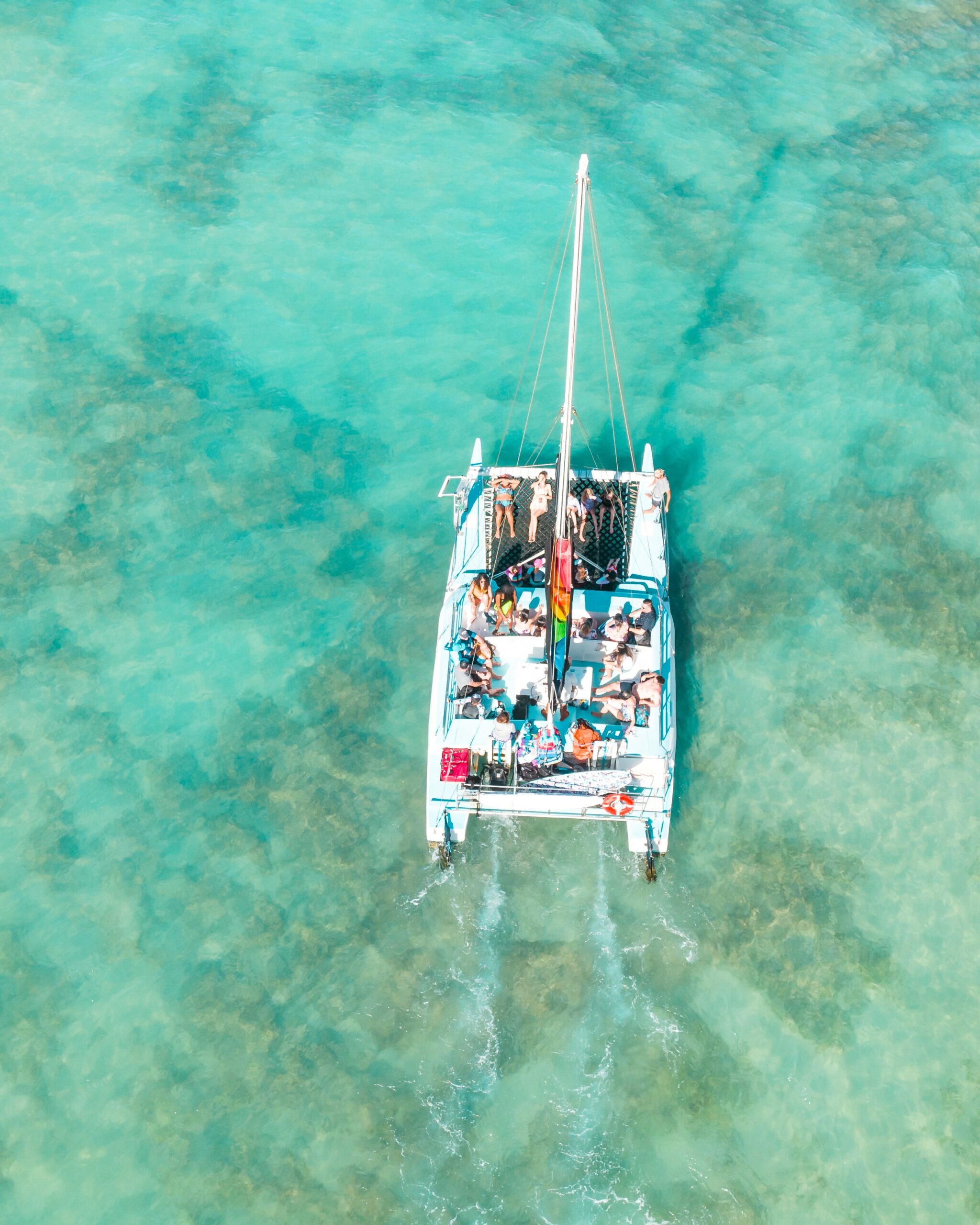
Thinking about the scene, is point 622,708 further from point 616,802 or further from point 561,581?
point 561,581

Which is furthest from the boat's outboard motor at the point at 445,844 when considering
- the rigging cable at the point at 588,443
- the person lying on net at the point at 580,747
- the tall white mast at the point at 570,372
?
the rigging cable at the point at 588,443

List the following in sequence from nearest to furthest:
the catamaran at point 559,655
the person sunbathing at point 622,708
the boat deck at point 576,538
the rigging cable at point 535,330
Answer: the catamaran at point 559,655, the person sunbathing at point 622,708, the boat deck at point 576,538, the rigging cable at point 535,330

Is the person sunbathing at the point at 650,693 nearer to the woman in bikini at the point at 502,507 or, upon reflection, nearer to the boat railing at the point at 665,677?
the boat railing at the point at 665,677

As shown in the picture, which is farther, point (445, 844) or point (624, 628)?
point (624, 628)

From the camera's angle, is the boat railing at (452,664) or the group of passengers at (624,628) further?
the group of passengers at (624,628)

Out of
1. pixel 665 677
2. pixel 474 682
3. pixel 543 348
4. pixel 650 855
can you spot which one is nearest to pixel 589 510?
pixel 665 677

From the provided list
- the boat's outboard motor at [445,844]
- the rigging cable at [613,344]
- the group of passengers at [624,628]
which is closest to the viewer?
the boat's outboard motor at [445,844]

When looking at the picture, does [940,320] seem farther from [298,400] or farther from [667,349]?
[298,400]

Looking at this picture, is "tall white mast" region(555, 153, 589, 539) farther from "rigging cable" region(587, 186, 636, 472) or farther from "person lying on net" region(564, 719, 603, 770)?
"rigging cable" region(587, 186, 636, 472)
